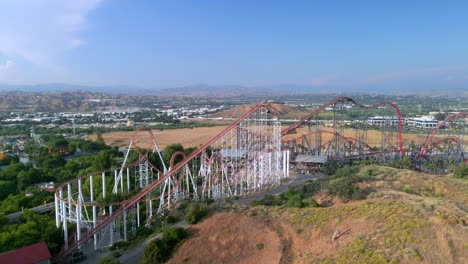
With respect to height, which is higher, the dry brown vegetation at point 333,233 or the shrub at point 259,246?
the dry brown vegetation at point 333,233

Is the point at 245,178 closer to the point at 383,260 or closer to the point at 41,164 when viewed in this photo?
the point at 383,260

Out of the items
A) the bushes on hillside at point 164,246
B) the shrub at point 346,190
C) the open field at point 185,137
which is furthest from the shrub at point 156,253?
the open field at point 185,137

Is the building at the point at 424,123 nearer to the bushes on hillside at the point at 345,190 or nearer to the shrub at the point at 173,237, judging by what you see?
the bushes on hillside at the point at 345,190

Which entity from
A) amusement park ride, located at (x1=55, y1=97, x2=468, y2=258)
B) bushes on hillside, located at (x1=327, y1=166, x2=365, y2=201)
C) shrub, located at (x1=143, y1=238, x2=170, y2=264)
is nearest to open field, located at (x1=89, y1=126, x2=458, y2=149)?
amusement park ride, located at (x1=55, y1=97, x2=468, y2=258)

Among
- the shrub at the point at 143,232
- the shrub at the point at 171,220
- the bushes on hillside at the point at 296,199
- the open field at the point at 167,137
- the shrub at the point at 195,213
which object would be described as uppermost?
the shrub at the point at 195,213

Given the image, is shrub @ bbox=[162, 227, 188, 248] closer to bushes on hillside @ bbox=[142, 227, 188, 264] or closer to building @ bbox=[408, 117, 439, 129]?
bushes on hillside @ bbox=[142, 227, 188, 264]
